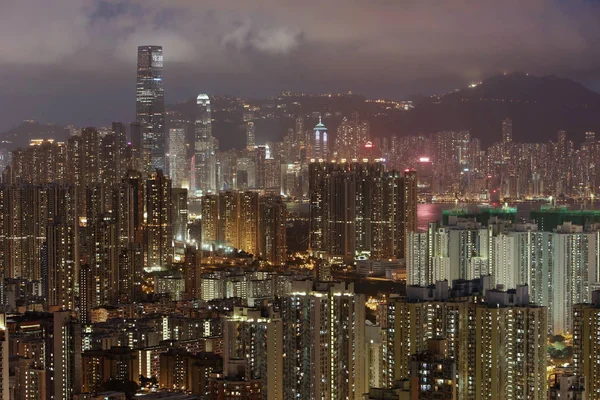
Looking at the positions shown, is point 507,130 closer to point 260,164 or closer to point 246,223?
point 260,164

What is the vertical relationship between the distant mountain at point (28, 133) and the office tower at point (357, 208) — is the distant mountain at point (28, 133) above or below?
above

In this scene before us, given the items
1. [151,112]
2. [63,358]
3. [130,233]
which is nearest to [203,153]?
[151,112]

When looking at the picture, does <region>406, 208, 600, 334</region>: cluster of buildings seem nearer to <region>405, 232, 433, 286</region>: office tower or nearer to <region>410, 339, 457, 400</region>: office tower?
<region>405, 232, 433, 286</region>: office tower

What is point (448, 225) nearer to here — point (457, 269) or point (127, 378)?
point (457, 269)

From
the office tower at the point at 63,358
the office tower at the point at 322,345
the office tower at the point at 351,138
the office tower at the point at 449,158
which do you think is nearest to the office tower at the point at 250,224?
the office tower at the point at 351,138

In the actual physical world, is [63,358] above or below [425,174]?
below

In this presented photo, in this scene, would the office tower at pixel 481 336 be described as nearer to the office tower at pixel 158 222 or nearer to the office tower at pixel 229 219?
the office tower at pixel 158 222
